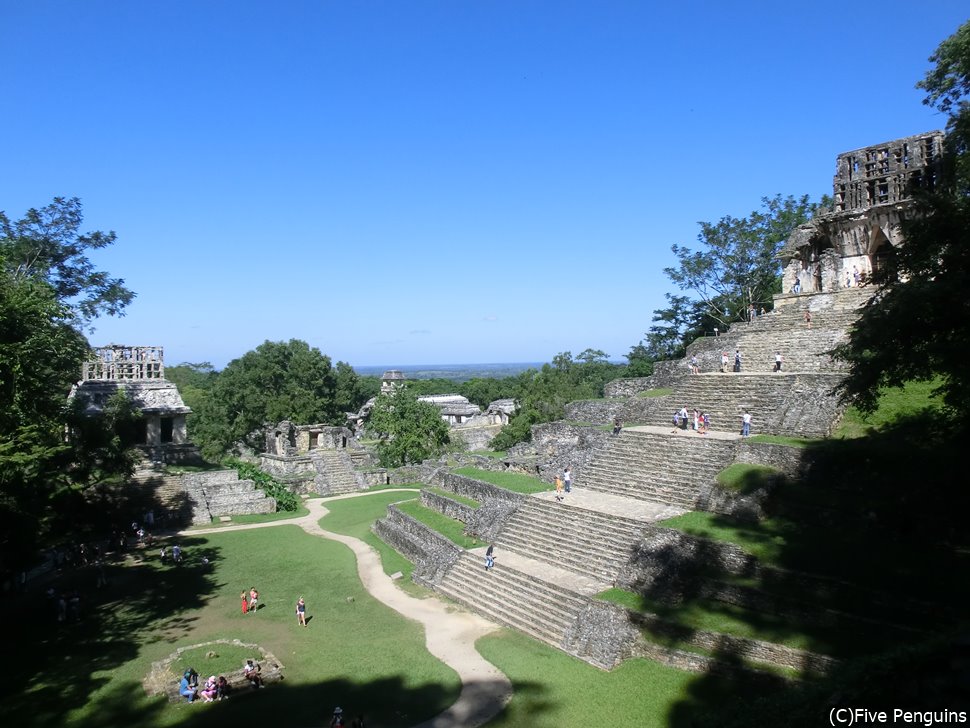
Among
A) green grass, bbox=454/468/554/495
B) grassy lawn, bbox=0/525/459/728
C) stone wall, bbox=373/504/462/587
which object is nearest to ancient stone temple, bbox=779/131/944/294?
green grass, bbox=454/468/554/495

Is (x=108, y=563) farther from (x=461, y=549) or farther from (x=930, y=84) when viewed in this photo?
(x=930, y=84)

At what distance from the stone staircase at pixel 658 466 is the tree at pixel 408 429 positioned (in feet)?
60.4

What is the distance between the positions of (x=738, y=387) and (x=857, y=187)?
11.9 meters

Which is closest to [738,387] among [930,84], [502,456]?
[502,456]

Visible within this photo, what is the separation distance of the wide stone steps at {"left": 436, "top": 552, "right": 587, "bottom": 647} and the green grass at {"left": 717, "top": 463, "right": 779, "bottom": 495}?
5.45 metres

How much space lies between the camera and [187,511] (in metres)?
29.2

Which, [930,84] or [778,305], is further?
[778,305]

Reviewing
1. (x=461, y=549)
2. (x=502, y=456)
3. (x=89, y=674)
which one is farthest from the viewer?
(x=502, y=456)

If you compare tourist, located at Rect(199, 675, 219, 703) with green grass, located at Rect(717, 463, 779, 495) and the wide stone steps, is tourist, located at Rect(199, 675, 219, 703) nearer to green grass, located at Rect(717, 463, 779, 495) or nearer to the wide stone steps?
the wide stone steps

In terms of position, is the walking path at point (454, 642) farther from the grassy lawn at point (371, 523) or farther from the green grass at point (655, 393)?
the green grass at point (655, 393)

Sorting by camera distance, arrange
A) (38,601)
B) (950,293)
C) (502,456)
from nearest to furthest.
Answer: (950,293), (38,601), (502,456)

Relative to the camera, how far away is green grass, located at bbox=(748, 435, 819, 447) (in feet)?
60.5

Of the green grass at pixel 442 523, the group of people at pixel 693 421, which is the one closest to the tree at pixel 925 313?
the group of people at pixel 693 421

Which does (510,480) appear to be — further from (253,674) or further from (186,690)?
(186,690)
